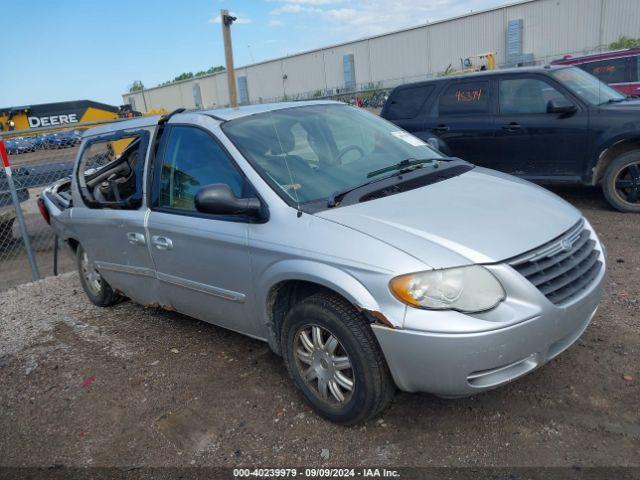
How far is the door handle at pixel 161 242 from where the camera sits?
382 cm

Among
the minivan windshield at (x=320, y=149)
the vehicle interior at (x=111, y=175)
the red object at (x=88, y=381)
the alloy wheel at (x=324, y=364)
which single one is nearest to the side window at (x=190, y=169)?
the minivan windshield at (x=320, y=149)

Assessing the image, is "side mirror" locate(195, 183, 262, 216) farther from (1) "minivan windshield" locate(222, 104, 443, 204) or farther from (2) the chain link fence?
(2) the chain link fence

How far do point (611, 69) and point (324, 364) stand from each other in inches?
441

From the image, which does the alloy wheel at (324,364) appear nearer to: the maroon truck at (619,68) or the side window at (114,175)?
the side window at (114,175)

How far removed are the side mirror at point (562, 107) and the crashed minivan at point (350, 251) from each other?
3.50 m

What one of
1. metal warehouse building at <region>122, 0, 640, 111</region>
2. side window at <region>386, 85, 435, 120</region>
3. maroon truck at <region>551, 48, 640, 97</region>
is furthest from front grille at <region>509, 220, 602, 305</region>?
metal warehouse building at <region>122, 0, 640, 111</region>

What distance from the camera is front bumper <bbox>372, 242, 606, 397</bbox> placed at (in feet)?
8.14

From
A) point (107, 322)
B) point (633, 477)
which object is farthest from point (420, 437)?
point (107, 322)

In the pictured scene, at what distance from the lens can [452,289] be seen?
8.31 feet

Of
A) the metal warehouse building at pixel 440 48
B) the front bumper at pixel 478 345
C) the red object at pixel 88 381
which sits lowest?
the red object at pixel 88 381

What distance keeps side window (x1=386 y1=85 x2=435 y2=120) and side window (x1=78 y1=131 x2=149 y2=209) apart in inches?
178

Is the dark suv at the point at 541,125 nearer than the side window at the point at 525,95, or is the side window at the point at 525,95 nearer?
the dark suv at the point at 541,125

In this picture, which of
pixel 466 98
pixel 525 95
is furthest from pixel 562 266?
pixel 466 98

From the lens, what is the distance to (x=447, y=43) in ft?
138
